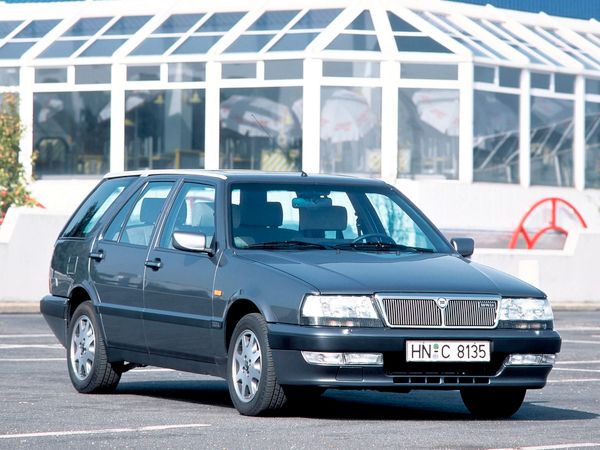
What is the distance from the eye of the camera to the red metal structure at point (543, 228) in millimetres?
31484

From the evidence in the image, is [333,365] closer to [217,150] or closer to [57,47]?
[217,150]

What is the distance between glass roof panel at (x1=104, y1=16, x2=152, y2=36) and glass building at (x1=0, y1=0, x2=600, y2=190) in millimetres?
40

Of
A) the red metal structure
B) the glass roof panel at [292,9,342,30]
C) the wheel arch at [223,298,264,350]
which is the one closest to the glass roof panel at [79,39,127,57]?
the glass roof panel at [292,9,342,30]

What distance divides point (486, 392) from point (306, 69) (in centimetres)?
2187

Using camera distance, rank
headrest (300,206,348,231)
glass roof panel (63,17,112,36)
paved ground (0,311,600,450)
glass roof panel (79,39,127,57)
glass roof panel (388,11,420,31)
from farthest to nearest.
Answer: glass roof panel (63,17,112,36) < glass roof panel (79,39,127,57) < glass roof panel (388,11,420,31) < headrest (300,206,348,231) < paved ground (0,311,600,450)

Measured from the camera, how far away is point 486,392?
1043 cm

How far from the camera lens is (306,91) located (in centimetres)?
3195

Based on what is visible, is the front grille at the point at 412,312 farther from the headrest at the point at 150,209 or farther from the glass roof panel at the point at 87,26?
the glass roof panel at the point at 87,26

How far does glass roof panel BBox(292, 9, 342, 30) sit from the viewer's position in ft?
108

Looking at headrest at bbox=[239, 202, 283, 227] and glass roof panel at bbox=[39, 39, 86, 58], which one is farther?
glass roof panel at bbox=[39, 39, 86, 58]

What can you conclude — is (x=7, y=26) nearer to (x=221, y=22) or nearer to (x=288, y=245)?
(x=221, y=22)

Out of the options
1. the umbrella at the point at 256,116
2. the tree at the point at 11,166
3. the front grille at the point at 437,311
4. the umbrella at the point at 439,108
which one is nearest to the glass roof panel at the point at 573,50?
the umbrella at the point at 439,108

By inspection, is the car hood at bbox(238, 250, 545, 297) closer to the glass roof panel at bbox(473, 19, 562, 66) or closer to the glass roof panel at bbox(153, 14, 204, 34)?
the glass roof panel at bbox(153, 14, 204, 34)

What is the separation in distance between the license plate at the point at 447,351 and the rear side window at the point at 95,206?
3538 millimetres
